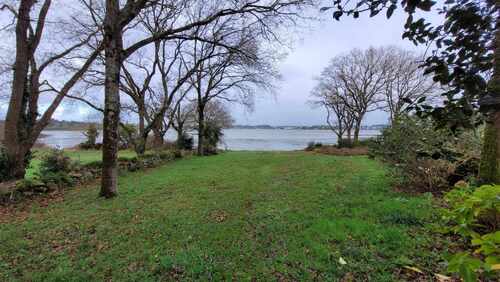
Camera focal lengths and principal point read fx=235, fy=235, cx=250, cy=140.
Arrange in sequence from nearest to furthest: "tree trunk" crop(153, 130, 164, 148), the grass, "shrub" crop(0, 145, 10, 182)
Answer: the grass → "shrub" crop(0, 145, 10, 182) → "tree trunk" crop(153, 130, 164, 148)

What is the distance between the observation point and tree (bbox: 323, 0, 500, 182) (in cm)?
99

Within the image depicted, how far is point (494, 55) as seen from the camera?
106 cm

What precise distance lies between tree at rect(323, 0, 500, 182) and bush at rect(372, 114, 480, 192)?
4.46 metres

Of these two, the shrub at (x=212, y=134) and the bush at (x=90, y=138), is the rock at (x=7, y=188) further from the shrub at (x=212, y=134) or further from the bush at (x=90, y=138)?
the bush at (x=90, y=138)

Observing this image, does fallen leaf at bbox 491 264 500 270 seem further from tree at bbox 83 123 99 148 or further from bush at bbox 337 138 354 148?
tree at bbox 83 123 99 148

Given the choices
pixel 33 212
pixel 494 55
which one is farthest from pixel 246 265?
pixel 33 212

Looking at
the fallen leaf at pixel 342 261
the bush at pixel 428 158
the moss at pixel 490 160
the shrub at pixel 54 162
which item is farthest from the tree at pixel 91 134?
the moss at pixel 490 160

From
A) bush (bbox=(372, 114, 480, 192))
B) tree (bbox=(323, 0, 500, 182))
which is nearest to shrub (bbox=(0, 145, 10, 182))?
tree (bbox=(323, 0, 500, 182))

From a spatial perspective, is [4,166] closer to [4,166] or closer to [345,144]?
[4,166]

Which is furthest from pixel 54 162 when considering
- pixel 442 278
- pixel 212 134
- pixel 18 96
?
pixel 212 134

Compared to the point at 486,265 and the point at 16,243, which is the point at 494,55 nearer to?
the point at 486,265

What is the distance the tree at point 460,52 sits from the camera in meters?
0.99

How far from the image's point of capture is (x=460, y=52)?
3.61 ft

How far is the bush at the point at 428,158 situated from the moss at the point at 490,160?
4.68 ft
